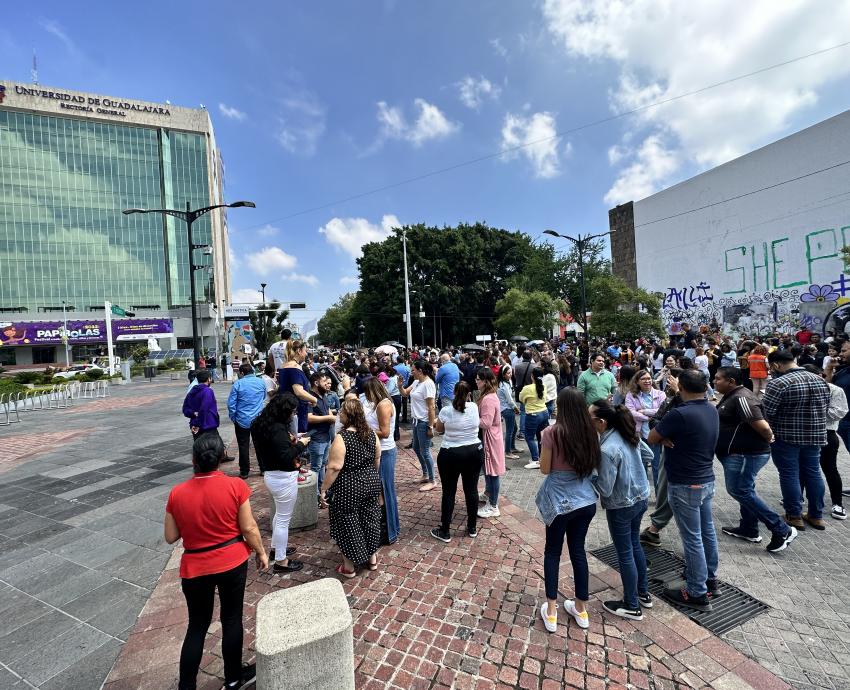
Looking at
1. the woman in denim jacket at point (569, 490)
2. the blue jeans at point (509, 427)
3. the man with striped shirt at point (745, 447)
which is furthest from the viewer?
the blue jeans at point (509, 427)

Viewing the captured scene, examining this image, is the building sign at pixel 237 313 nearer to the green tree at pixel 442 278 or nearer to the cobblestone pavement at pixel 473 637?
the green tree at pixel 442 278

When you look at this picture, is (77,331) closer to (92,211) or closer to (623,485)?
(92,211)

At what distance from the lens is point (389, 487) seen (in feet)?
14.0

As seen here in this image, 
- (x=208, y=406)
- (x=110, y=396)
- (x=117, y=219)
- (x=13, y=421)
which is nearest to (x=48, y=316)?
(x=117, y=219)

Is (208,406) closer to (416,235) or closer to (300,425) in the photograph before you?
(300,425)

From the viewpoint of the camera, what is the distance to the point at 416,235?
4062 centimetres

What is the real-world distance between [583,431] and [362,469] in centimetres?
194

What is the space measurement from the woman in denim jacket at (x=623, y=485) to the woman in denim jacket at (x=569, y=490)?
13 centimetres

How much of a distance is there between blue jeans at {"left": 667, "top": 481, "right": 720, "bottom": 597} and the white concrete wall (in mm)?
22832

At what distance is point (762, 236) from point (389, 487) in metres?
26.7

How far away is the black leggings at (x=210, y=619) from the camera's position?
7.82ft

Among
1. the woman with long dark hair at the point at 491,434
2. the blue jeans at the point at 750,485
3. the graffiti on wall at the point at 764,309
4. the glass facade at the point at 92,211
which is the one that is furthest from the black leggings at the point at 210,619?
the glass facade at the point at 92,211

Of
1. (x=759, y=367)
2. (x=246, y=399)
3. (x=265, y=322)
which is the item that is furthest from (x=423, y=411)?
(x=265, y=322)

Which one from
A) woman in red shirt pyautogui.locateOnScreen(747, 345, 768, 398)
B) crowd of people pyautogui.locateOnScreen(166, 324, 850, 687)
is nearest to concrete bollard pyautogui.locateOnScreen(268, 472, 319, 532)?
crowd of people pyautogui.locateOnScreen(166, 324, 850, 687)
